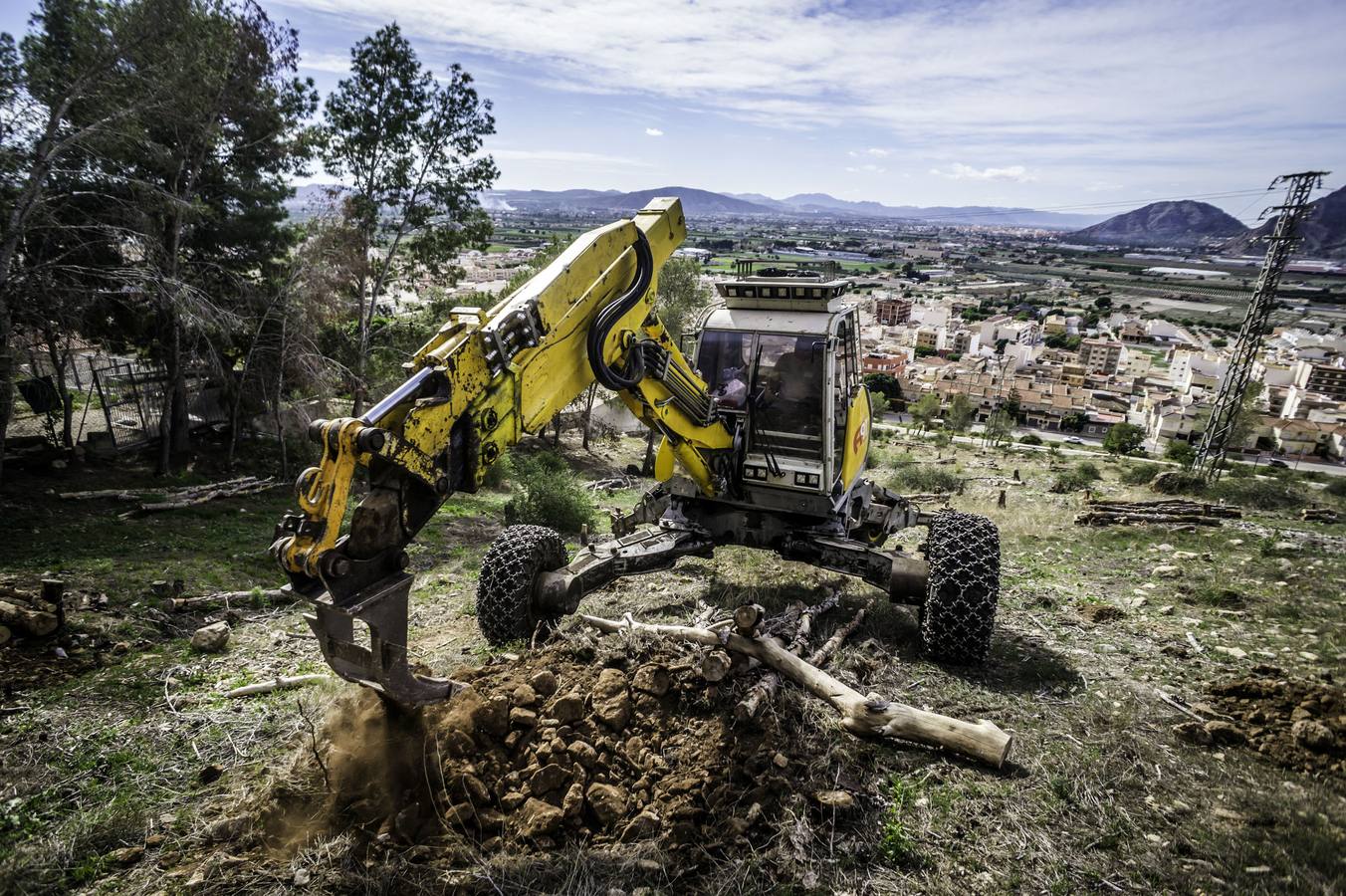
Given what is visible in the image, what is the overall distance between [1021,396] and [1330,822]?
73.8 meters

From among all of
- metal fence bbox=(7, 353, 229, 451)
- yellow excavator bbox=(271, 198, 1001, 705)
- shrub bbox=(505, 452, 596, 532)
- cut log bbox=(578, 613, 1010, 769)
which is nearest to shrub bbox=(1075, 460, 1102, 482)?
yellow excavator bbox=(271, 198, 1001, 705)

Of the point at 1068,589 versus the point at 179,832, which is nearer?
the point at 179,832

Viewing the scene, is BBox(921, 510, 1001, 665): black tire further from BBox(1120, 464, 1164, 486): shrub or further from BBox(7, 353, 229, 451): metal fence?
BBox(1120, 464, 1164, 486): shrub

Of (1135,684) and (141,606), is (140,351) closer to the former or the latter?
(141,606)

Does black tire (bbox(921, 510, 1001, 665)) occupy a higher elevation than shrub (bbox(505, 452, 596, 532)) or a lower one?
higher

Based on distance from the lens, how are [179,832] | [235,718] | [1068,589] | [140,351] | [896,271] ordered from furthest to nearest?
[896,271], [140,351], [1068,589], [235,718], [179,832]

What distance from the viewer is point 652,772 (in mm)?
3996

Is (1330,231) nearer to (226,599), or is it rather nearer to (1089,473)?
(1089,473)

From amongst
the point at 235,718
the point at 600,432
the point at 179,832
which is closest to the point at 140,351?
the point at 235,718

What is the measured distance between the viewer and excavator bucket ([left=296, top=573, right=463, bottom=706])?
3.21 metres

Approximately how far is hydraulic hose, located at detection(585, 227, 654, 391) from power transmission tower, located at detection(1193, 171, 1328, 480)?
22.1m

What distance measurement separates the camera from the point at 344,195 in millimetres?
15891

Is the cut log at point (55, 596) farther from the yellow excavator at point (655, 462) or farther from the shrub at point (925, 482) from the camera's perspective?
the shrub at point (925, 482)

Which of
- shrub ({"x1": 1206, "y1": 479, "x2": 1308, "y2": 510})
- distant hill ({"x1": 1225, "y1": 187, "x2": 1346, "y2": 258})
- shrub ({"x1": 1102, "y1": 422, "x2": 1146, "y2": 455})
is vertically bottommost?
shrub ({"x1": 1102, "y1": 422, "x2": 1146, "y2": 455})
